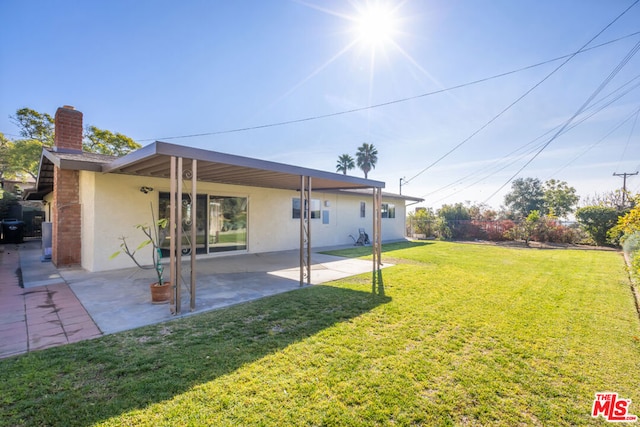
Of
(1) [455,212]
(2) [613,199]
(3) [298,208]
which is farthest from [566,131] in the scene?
(3) [298,208]

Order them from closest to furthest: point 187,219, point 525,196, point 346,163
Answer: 1. point 187,219
2. point 346,163
3. point 525,196

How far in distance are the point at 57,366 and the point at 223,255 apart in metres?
6.82

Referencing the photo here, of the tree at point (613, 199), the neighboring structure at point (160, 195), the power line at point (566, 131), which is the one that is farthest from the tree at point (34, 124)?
the tree at point (613, 199)

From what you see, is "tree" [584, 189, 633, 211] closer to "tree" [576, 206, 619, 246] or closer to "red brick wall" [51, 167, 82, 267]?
"tree" [576, 206, 619, 246]

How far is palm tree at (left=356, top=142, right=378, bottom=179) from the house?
872 inches

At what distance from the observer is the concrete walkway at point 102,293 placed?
3.57 metres

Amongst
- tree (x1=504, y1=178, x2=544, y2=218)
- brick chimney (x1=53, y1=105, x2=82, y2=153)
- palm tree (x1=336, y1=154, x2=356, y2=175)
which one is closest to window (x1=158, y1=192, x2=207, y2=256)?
brick chimney (x1=53, y1=105, x2=82, y2=153)

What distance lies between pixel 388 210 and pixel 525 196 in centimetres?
2997

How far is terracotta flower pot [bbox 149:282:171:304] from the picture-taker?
4.65m

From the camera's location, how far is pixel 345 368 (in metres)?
2.74

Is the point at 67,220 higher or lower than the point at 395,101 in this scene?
lower

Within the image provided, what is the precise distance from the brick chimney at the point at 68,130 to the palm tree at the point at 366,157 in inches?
1047

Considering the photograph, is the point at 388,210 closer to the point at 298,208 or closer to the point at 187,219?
the point at 298,208

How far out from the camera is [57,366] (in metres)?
2.68
